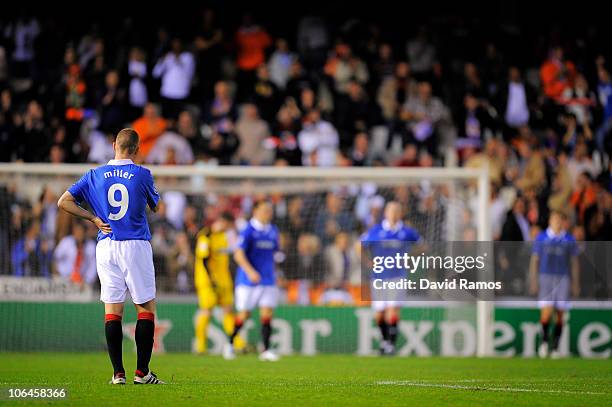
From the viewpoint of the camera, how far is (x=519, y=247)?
59.4 feet

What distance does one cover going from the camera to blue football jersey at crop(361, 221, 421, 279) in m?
16.7

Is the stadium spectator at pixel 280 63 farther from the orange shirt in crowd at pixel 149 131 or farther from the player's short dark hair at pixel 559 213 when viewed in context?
the player's short dark hair at pixel 559 213

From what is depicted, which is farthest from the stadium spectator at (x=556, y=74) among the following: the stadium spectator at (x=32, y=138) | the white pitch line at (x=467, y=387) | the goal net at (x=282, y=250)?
the white pitch line at (x=467, y=387)

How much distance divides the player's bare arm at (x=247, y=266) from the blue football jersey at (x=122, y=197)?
256 inches

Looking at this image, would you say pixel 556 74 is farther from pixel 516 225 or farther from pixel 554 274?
pixel 554 274

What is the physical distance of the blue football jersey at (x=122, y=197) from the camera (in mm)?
8953

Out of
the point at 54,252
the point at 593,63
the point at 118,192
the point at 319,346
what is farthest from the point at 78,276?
the point at 593,63

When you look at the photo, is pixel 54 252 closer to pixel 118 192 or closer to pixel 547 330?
pixel 547 330

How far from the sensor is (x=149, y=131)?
19688 mm

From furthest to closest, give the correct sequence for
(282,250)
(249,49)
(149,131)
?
(249,49), (149,131), (282,250)

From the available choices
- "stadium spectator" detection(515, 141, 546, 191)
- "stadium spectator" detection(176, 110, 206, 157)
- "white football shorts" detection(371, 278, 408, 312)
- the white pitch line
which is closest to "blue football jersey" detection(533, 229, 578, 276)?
"stadium spectator" detection(515, 141, 546, 191)

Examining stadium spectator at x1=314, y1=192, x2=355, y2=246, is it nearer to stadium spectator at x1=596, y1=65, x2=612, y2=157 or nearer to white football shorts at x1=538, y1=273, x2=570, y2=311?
white football shorts at x1=538, y1=273, x2=570, y2=311

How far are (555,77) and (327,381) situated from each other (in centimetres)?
1305

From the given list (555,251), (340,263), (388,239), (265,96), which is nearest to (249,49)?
(265,96)
